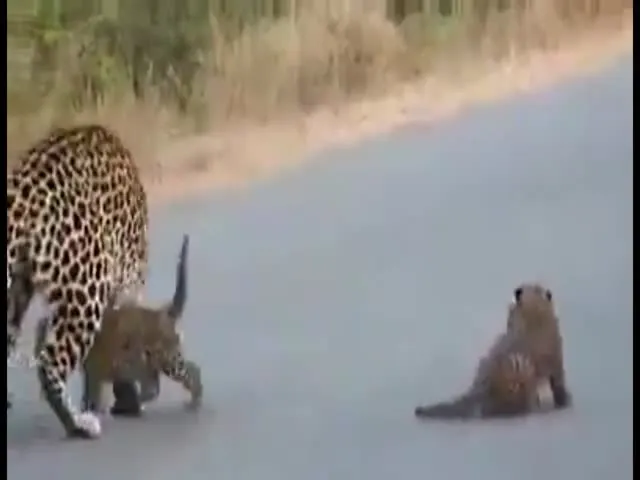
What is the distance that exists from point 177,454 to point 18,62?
1.71 feet

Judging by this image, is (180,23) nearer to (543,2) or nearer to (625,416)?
(543,2)

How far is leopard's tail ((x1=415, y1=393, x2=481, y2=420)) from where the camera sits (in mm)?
1505

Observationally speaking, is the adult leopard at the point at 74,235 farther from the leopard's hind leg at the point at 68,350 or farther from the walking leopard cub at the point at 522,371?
the walking leopard cub at the point at 522,371

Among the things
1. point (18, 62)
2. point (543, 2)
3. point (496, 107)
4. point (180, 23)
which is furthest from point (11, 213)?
point (543, 2)

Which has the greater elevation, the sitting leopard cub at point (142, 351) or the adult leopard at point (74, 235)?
the adult leopard at point (74, 235)

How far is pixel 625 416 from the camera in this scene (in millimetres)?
1525

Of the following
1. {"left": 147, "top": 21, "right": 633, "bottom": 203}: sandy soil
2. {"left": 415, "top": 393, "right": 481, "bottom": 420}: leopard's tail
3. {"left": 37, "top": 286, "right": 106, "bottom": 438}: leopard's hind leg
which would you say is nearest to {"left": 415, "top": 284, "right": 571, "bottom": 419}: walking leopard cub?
{"left": 415, "top": 393, "right": 481, "bottom": 420}: leopard's tail

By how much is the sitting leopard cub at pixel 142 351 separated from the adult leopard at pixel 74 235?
0.02 metres

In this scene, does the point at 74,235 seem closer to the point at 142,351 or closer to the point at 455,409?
the point at 142,351

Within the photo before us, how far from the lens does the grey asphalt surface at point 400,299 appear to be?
4.93 feet

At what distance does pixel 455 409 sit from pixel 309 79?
45 cm

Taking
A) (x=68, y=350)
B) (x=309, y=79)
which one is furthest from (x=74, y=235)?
(x=309, y=79)

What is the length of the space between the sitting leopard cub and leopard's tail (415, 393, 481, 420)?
281 mm

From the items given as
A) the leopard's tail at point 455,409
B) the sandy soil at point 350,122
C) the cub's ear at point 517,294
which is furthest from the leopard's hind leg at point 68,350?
the cub's ear at point 517,294
